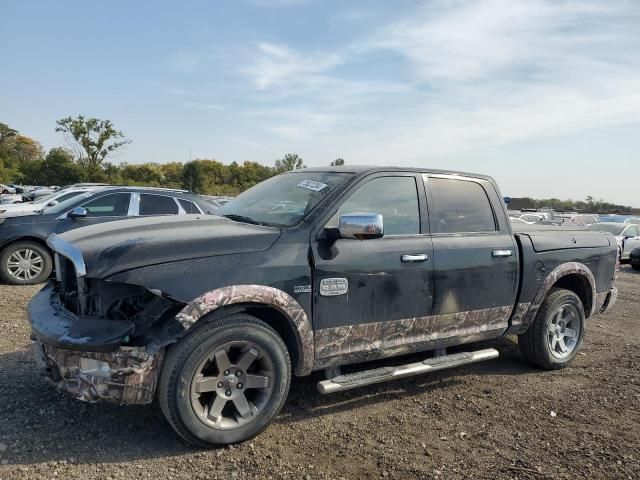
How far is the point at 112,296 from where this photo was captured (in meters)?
3.15

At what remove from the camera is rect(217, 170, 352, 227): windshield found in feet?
12.9

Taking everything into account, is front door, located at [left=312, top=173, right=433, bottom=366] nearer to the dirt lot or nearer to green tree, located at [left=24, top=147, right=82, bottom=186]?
the dirt lot

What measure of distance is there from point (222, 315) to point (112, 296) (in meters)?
0.66

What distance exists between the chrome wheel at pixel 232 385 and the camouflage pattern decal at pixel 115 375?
0.27 m

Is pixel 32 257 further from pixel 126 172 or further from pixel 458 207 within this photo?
pixel 126 172

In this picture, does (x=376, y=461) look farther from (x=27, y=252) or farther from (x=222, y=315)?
(x=27, y=252)

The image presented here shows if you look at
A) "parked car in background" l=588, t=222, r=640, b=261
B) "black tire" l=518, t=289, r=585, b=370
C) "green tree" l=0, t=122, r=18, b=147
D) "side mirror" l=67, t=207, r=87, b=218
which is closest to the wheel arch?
"side mirror" l=67, t=207, r=87, b=218

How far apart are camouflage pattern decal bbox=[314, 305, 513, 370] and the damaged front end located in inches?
44.1

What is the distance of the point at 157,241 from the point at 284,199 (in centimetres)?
120

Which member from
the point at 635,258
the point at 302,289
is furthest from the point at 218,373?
the point at 635,258

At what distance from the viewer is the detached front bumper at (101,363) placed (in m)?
3.00

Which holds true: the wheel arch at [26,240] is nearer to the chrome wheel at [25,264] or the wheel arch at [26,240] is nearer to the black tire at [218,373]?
the chrome wheel at [25,264]

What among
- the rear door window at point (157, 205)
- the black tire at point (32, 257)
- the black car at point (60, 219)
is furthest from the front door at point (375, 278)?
the black tire at point (32, 257)

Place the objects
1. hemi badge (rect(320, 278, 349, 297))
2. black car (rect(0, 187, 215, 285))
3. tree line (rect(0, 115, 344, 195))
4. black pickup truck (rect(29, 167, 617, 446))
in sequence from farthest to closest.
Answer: tree line (rect(0, 115, 344, 195))
black car (rect(0, 187, 215, 285))
hemi badge (rect(320, 278, 349, 297))
black pickup truck (rect(29, 167, 617, 446))
